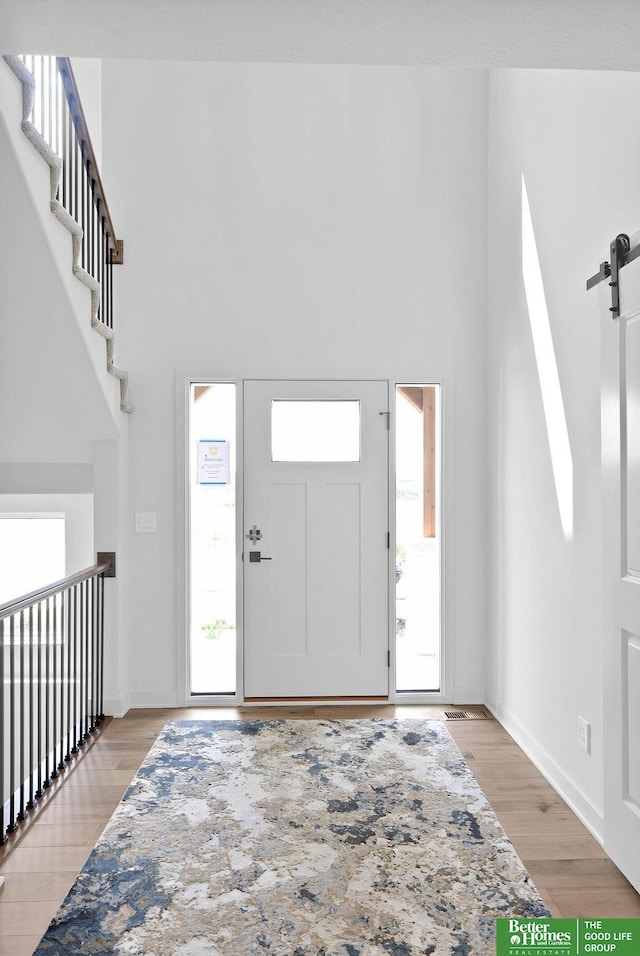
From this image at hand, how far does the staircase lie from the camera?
243cm

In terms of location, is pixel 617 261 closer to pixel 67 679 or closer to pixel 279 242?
pixel 279 242

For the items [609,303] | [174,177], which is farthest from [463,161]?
[609,303]

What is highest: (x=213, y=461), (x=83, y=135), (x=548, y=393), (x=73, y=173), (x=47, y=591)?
(x=83, y=135)

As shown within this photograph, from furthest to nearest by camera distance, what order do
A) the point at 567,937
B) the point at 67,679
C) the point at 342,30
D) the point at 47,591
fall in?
1. the point at 67,679
2. the point at 47,591
3. the point at 567,937
4. the point at 342,30

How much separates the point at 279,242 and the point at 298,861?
325cm

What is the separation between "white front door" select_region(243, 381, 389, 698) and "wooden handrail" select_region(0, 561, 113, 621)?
0.84 metres

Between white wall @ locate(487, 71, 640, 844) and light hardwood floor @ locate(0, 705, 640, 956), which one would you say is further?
white wall @ locate(487, 71, 640, 844)

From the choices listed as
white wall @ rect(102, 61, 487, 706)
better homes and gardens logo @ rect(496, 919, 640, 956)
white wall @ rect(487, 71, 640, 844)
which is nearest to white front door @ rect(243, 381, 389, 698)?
white wall @ rect(102, 61, 487, 706)

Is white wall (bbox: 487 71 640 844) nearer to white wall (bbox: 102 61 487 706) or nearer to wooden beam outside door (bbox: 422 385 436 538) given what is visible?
white wall (bbox: 102 61 487 706)

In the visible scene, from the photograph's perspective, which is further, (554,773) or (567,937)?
(554,773)

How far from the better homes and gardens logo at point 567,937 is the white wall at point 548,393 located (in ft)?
1.97

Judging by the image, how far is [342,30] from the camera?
183 cm

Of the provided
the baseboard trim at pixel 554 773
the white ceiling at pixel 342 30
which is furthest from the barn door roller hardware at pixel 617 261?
the baseboard trim at pixel 554 773

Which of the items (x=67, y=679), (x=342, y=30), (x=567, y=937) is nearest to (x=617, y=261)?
(x=342, y=30)
